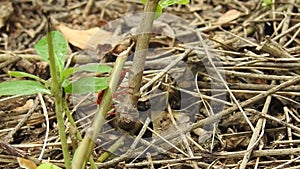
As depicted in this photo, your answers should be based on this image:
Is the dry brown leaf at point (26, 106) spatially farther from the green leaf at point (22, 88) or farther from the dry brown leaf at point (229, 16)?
the dry brown leaf at point (229, 16)

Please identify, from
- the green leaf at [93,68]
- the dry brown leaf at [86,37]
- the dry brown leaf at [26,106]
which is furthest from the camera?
the dry brown leaf at [86,37]

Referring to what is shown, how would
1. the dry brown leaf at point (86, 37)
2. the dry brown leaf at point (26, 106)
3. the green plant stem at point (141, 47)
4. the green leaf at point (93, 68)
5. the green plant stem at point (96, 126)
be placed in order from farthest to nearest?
the dry brown leaf at point (86, 37), the dry brown leaf at point (26, 106), the green plant stem at point (141, 47), the green leaf at point (93, 68), the green plant stem at point (96, 126)

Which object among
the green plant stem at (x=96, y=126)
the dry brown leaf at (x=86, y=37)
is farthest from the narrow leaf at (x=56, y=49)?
the dry brown leaf at (x=86, y=37)

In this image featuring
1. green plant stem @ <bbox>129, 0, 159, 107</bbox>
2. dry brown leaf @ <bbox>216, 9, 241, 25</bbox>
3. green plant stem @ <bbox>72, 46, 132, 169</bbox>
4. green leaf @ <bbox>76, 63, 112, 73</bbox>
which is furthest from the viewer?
dry brown leaf @ <bbox>216, 9, 241, 25</bbox>

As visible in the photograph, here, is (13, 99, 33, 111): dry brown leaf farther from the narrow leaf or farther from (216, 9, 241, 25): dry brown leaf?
(216, 9, 241, 25): dry brown leaf

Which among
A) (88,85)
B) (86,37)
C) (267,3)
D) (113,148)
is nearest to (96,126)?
(88,85)

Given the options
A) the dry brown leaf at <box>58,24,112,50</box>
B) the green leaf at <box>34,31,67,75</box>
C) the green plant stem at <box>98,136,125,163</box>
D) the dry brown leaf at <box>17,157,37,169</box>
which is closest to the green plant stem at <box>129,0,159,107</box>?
the green plant stem at <box>98,136,125,163</box>

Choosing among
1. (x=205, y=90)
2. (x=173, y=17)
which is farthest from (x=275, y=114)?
(x=173, y=17)
